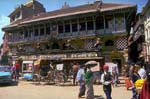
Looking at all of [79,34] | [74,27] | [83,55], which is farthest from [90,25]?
[83,55]

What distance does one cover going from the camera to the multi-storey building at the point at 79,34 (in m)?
34.7

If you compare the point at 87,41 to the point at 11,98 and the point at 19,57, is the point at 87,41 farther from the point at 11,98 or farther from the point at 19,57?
the point at 11,98

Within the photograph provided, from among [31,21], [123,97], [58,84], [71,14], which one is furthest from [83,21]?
[123,97]

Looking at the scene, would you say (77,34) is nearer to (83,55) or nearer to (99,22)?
(99,22)

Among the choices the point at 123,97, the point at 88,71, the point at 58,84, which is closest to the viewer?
the point at 88,71

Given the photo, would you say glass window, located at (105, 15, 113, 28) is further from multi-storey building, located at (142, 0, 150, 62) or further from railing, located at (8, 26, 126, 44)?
multi-storey building, located at (142, 0, 150, 62)

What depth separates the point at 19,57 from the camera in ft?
137

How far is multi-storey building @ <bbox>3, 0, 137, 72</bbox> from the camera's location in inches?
1364

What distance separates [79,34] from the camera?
37.3m

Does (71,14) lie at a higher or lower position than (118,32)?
higher

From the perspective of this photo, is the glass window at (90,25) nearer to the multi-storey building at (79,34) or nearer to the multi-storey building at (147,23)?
the multi-storey building at (79,34)

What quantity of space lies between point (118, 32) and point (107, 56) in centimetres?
325

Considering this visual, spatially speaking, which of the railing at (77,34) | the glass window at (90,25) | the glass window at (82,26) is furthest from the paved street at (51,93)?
the glass window at (82,26)

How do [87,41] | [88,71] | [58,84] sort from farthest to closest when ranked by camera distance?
[87,41], [58,84], [88,71]
